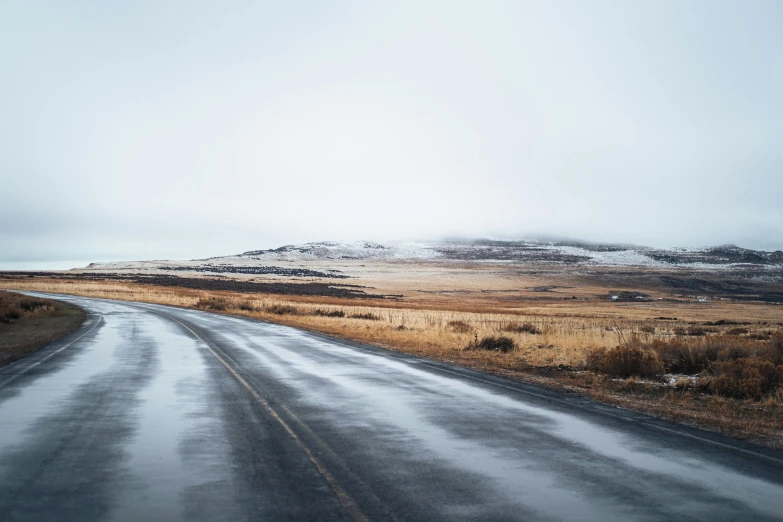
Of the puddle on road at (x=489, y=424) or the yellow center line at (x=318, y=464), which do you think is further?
the puddle on road at (x=489, y=424)

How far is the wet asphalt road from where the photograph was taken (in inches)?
239

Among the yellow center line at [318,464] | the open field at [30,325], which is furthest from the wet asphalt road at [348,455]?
the open field at [30,325]

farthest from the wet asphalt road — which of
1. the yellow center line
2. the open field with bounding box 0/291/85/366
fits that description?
the open field with bounding box 0/291/85/366

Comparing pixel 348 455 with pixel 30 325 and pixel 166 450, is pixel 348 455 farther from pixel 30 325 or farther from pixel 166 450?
pixel 30 325

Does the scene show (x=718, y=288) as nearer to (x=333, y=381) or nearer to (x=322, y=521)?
(x=333, y=381)

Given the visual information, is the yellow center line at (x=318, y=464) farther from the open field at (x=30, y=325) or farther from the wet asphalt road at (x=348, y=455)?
the open field at (x=30, y=325)

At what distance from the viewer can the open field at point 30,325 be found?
69.5ft

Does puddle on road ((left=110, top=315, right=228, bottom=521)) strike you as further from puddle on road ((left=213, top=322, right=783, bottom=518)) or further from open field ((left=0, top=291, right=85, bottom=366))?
open field ((left=0, top=291, right=85, bottom=366))

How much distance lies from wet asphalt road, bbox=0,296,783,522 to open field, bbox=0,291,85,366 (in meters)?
6.93

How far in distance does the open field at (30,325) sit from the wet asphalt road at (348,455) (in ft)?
22.7

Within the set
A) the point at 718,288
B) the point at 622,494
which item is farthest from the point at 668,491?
the point at 718,288

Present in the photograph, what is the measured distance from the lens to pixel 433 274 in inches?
5615

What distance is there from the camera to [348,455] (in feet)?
25.9

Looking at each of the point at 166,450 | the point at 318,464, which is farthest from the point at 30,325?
the point at 318,464
